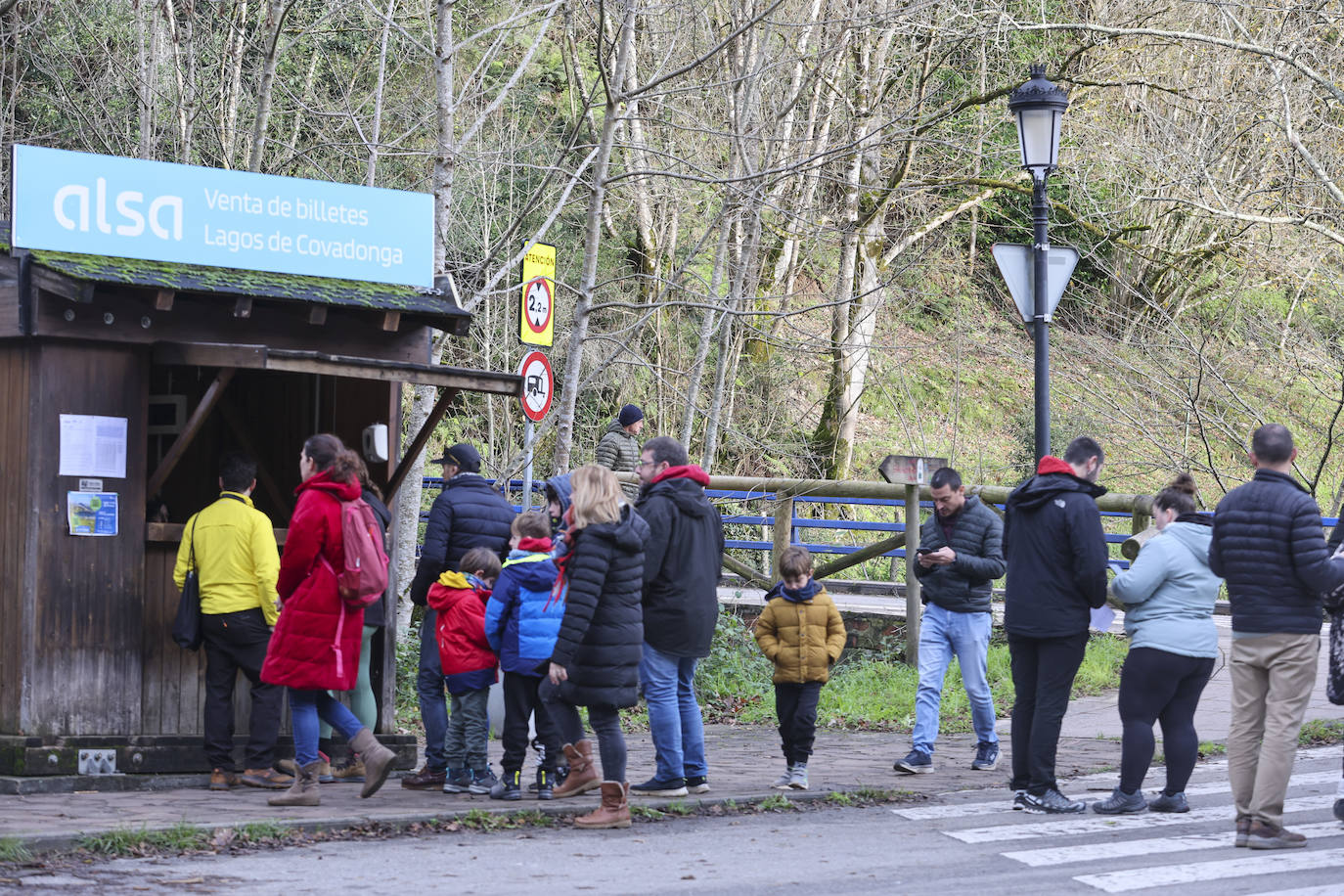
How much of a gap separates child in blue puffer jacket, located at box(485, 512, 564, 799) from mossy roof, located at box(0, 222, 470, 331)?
195 centimetres

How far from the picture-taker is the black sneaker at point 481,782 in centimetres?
866

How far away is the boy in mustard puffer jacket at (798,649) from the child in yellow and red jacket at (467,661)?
1.66 meters

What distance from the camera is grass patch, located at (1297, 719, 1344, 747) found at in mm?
10945

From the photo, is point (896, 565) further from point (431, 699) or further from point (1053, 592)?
point (1053, 592)

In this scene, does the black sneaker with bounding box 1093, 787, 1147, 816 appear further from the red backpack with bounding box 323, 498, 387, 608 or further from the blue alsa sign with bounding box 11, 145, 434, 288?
the blue alsa sign with bounding box 11, 145, 434, 288

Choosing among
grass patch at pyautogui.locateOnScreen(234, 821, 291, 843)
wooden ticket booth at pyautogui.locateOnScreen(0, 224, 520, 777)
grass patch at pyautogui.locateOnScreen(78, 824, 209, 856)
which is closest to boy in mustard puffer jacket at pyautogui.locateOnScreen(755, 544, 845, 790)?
wooden ticket booth at pyautogui.locateOnScreen(0, 224, 520, 777)

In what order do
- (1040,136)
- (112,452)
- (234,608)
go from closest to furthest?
(234,608) < (112,452) < (1040,136)

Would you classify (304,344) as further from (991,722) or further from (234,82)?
(234,82)

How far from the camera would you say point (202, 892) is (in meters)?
5.93

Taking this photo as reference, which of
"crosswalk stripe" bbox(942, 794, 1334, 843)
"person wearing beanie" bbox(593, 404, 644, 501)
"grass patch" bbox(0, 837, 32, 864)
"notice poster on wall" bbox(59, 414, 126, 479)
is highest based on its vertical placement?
"person wearing beanie" bbox(593, 404, 644, 501)

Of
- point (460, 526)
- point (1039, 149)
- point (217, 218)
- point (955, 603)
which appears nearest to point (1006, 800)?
point (955, 603)

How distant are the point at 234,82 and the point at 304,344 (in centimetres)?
1017

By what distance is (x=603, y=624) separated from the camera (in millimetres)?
7863

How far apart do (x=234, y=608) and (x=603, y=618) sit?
7.44ft
